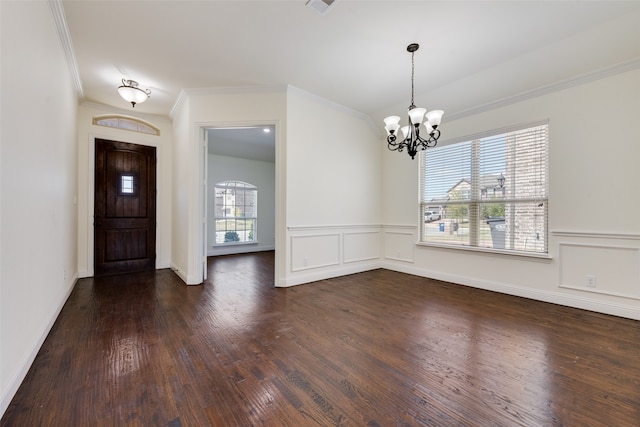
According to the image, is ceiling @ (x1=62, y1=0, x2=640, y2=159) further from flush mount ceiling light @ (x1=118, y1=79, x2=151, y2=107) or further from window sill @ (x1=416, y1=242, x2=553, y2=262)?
window sill @ (x1=416, y1=242, x2=553, y2=262)

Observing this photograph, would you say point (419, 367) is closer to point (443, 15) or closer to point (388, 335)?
point (388, 335)

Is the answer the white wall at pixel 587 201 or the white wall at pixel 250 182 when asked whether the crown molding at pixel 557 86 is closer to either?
the white wall at pixel 587 201

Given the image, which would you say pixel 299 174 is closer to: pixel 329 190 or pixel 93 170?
Answer: pixel 329 190

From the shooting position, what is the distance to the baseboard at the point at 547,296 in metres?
2.83

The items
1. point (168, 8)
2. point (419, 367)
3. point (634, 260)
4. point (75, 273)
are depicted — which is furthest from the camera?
point (75, 273)

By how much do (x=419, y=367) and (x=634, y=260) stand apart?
2826 mm

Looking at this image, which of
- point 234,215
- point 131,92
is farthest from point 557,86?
point 234,215

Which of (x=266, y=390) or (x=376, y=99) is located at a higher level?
(x=376, y=99)

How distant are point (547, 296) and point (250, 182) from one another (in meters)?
7.00

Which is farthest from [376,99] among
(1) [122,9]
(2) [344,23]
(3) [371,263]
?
(1) [122,9]

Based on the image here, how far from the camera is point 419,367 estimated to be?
1898 millimetres

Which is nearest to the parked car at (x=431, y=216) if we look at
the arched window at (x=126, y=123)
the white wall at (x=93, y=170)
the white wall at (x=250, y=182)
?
the white wall at (x=250, y=182)

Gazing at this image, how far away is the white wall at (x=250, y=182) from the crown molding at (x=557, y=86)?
16.9ft

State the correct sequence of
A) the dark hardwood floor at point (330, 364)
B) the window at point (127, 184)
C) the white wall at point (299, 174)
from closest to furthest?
the dark hardwood floor at point (330, 364)
the white wall at point (299, 174)
the window at point (127, 184)
